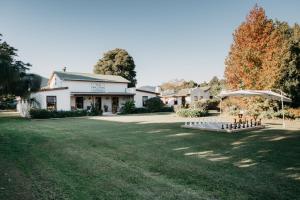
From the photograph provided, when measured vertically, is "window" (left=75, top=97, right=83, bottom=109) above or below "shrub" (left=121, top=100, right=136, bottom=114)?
above

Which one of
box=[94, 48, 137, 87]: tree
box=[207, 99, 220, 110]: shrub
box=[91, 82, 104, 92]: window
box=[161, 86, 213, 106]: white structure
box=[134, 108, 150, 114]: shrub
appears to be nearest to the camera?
box=[134, 108, 150, 114]: shrub

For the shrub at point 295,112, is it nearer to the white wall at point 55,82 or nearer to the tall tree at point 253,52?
the tall tree at point 253,52

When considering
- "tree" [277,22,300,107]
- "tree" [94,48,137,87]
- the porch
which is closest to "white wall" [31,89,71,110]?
the porch

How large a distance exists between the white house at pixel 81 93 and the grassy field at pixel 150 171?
21088 mm

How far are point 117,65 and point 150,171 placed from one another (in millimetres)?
50301

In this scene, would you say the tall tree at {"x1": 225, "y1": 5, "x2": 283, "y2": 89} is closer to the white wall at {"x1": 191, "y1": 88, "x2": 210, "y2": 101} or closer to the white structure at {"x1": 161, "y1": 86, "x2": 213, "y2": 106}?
the white structure at {"x1": 161, "y1": 86, "x2": 213, "y2": 106}

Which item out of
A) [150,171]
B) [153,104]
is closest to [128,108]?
[153,104]

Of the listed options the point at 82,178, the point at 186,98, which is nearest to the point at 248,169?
the point at 82,178

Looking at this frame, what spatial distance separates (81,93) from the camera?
32938mm

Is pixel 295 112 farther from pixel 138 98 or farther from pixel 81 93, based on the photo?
pixel 81 93

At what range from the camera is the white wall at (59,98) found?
29.2 metres

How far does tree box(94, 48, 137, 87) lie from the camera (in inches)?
2167

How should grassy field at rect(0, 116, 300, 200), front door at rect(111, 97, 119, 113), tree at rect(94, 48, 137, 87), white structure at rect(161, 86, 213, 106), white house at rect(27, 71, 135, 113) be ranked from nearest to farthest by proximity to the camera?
grassy field at rect(0, 116, 300, 200), white house at rect(27, 71, 135, 113), front door at rect(111, 97, 119, 113), tree at rect(94, 48, 137, 87), white structure at rect(161, 86, 213, 106)

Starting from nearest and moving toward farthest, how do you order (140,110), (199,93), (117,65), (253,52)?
(253,52) < (140,110) < (117,65) < (199,93)
